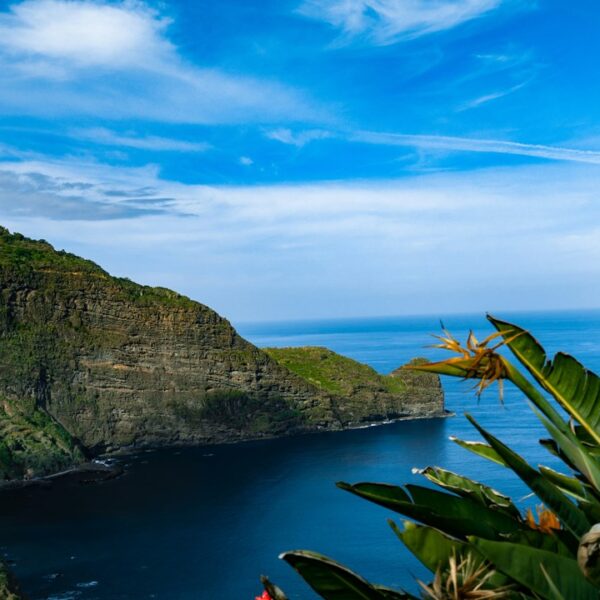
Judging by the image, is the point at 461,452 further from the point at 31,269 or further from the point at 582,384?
the point at 582,384

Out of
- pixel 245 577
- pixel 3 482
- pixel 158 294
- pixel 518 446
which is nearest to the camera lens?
pixel 245 577

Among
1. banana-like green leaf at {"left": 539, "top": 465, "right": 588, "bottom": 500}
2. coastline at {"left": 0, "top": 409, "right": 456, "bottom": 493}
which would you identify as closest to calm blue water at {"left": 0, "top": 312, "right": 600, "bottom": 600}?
coastline at {"left": 0, "top": 409, "right": 456, "bottom": 493}

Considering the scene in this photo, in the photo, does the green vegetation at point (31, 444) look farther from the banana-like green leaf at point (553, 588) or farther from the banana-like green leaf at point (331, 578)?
the banana-like green leaf at point (553, 588)

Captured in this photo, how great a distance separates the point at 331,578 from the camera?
5184mm

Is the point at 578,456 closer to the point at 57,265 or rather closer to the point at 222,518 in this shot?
the point at 222,518

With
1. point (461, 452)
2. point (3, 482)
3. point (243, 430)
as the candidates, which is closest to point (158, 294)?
point (243, 430)

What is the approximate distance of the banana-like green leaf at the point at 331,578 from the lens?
5031 millimetres

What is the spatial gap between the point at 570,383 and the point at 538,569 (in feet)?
5.34

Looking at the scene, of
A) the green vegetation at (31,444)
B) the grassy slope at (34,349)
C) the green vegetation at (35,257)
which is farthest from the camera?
the green vegetation at (35,257)

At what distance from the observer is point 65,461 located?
102m

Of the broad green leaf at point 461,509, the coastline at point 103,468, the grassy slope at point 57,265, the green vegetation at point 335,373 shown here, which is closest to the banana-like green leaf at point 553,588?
the broad green leaf at point 461,509

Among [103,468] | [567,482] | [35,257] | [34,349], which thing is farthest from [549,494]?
[35,257]

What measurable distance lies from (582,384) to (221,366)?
121 m

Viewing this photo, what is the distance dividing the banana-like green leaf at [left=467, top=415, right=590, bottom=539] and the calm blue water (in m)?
55.8
